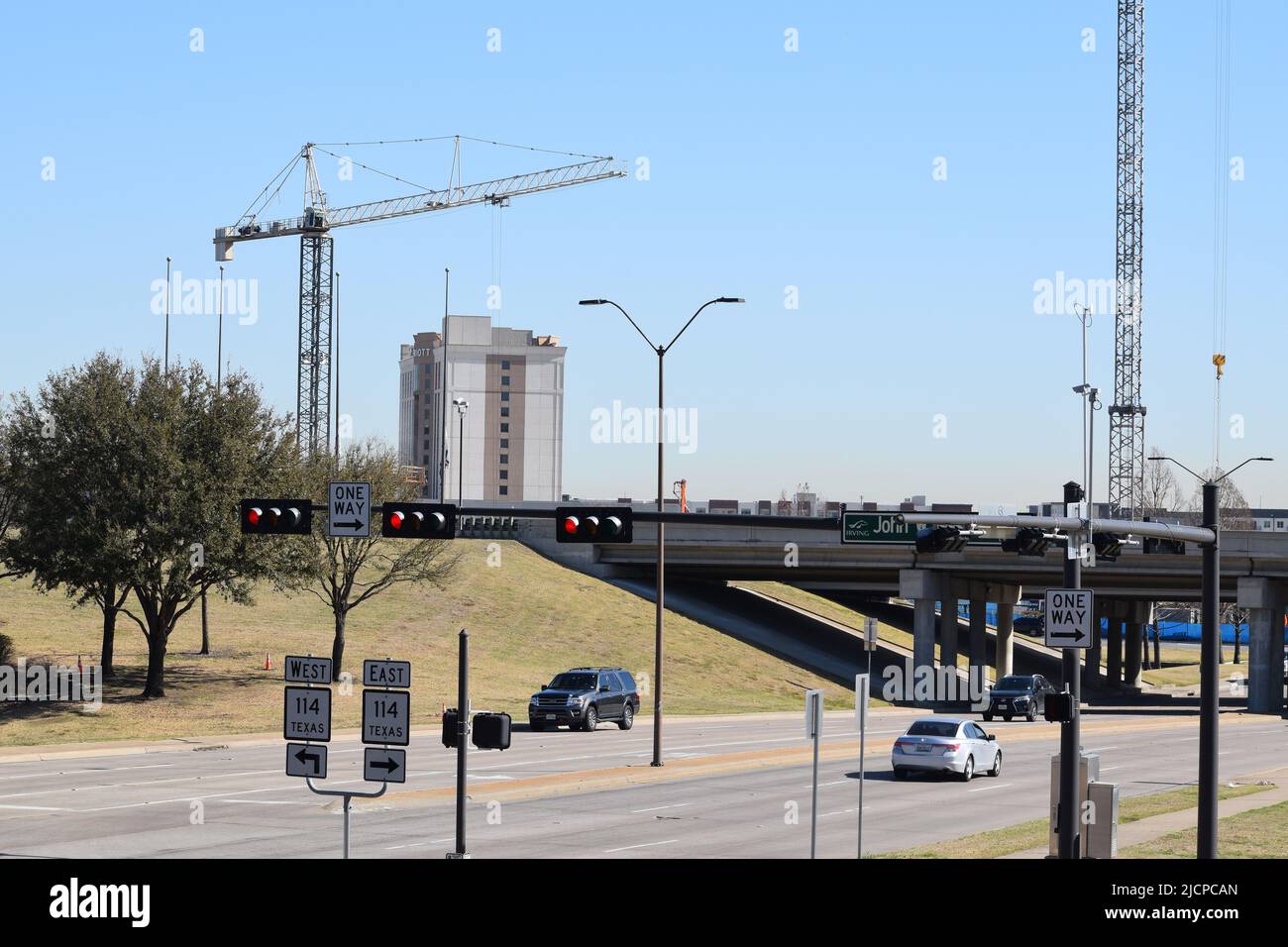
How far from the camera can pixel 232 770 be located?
118 feet

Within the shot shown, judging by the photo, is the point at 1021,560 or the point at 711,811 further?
the point at 1021,560

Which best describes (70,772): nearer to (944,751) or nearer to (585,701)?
(585,701)

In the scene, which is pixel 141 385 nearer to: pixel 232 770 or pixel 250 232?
pixel 232 770

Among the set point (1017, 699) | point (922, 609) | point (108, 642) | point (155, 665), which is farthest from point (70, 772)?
point (922, 609)

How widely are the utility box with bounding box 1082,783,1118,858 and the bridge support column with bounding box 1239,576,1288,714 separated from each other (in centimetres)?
5602

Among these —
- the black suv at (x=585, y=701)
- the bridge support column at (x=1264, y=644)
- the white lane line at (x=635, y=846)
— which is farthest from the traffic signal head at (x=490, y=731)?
the bridge support column at (x=1264, y=644)

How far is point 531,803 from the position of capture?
3019 centimetres

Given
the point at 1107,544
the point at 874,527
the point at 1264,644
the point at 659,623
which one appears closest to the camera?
the point at 1107,544

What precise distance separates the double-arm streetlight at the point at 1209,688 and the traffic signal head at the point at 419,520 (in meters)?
12.7

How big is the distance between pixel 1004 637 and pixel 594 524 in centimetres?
7041

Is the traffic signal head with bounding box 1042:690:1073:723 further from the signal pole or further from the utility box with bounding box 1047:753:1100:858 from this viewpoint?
the utility box with bounding box 1047:753:1100:858
